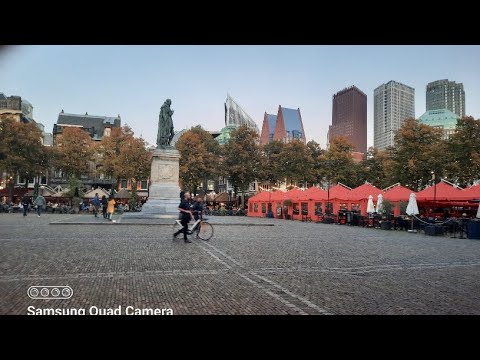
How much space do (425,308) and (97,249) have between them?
8694 millimetres

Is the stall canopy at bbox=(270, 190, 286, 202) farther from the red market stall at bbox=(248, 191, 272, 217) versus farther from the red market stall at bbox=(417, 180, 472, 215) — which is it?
the red market stall at bbox=(417, 180, 472, 215)

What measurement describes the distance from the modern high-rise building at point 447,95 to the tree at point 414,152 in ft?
92.8

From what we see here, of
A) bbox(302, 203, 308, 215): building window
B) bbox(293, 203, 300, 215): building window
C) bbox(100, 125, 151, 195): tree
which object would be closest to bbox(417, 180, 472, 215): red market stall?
bbox(302, 203, 308, 215): building window

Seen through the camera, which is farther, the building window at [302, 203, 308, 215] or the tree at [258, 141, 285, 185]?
the tree at [258, 141, 285, 185]

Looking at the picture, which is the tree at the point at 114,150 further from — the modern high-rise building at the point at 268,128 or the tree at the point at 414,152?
the tree at the point at 414,152

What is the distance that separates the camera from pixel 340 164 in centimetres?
5434

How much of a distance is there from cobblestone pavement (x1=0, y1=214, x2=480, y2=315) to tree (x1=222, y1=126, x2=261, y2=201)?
142ft

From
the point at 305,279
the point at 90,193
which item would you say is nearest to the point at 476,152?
the point at 305,279

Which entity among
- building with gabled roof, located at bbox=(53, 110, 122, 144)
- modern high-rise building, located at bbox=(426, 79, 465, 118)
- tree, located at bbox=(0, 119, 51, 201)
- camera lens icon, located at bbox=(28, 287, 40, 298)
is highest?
building with gabled roof, located at bbox=(53, 110, 122, 144)

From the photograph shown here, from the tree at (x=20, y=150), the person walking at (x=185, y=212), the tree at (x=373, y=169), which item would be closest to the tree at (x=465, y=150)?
the tree at (x=373, y=169)

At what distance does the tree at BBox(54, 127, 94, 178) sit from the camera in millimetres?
55537

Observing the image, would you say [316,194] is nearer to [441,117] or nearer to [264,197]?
[264,197]
